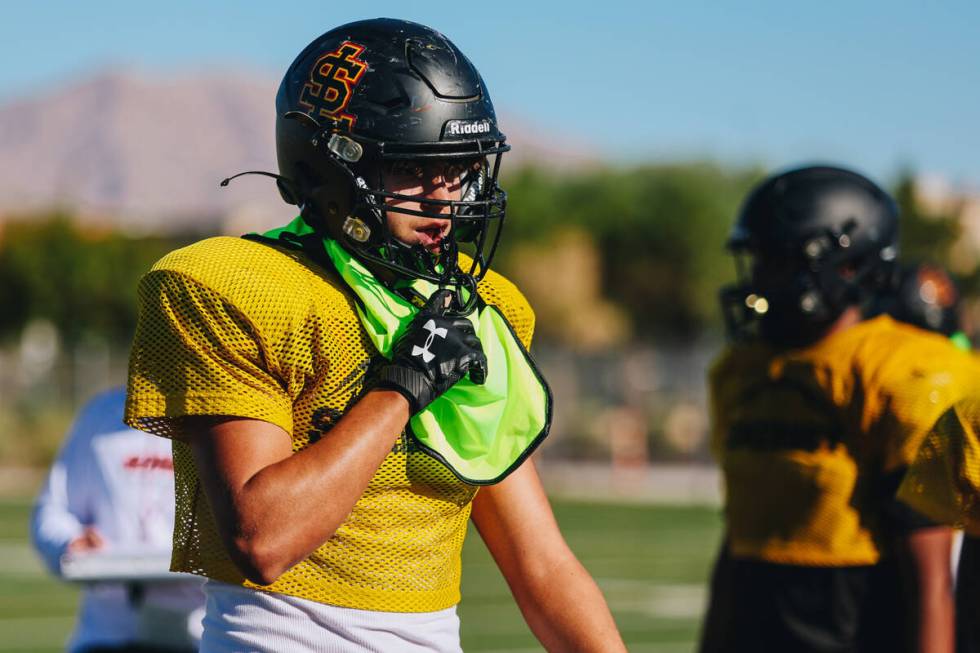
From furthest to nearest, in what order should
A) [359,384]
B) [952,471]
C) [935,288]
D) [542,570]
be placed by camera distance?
1. [935,288]
2. [952,471]
3. [542,570]
4. [359,384]

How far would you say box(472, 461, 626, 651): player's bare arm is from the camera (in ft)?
9.72

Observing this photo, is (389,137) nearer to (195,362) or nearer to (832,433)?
(195,362)

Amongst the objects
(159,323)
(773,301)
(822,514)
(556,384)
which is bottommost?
(556,384)

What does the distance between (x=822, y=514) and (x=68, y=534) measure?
215 centimetres

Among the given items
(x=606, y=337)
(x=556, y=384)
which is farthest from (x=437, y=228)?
(x=606, y=337)

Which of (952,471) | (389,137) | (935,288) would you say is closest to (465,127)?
(389,137)

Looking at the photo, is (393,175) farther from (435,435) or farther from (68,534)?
(68,534)

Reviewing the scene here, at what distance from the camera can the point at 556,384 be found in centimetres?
3425

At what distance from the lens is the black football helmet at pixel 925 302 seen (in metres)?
6.64

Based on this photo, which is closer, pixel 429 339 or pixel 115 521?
pixel 429 339

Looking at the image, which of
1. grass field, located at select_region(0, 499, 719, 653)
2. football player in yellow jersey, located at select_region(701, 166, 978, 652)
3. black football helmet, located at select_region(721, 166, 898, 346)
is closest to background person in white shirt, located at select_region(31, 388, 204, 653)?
football player in yellow jersey, located at select_region(701, 166, 978, 652)

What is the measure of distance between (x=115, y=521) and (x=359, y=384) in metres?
2.47

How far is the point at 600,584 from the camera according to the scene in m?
13.2

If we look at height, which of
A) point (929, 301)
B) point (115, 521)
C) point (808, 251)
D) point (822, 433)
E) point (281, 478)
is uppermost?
point (281, 478)
